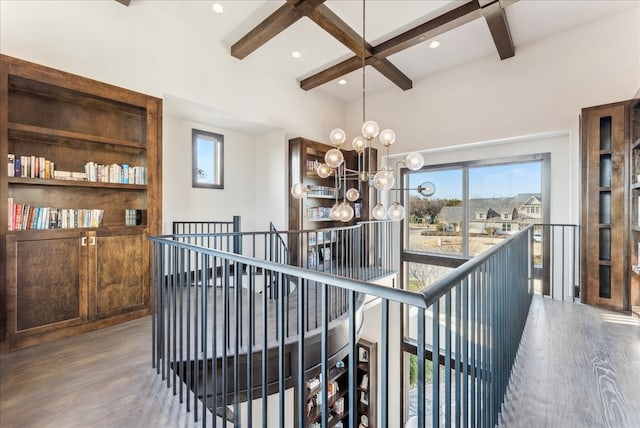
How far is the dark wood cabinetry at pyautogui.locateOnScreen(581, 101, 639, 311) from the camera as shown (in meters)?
3.28

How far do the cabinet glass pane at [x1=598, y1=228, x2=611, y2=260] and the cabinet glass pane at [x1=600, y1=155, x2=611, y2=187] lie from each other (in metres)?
Answer: 0.56

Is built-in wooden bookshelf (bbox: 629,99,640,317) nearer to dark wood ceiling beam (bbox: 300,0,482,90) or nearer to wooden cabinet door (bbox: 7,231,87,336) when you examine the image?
dark wood ceiling beam (bbox: 300,0,482,90)

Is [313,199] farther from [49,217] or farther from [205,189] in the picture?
[49,217]

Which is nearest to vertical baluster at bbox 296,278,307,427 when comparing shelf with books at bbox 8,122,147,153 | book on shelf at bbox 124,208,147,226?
book on shelf at bbox 124,208,147,226

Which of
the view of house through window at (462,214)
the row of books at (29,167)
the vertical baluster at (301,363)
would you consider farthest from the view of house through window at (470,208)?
the row of books at (29,167)

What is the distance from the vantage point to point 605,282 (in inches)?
136

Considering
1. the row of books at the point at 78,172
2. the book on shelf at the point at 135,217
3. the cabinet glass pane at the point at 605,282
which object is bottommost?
the cabinet glass pane at the point at 605,282

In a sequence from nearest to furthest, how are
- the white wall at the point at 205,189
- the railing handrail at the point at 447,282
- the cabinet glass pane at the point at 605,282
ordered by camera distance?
the railing handrail at the point at 447,282
the cabinet glass pane at the point at 605,282
the white wall at the point at 205,189

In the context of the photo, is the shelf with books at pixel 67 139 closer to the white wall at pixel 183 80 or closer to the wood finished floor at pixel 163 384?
the white wall at pixel 183 80

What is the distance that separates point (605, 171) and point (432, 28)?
9.00 feet

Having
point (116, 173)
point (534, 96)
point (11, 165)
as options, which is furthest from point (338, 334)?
point (534, 96)

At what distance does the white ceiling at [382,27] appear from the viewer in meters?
3.48

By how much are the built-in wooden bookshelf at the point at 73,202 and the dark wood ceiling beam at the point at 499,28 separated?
4110mm

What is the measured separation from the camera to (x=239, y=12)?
3.64 metres
